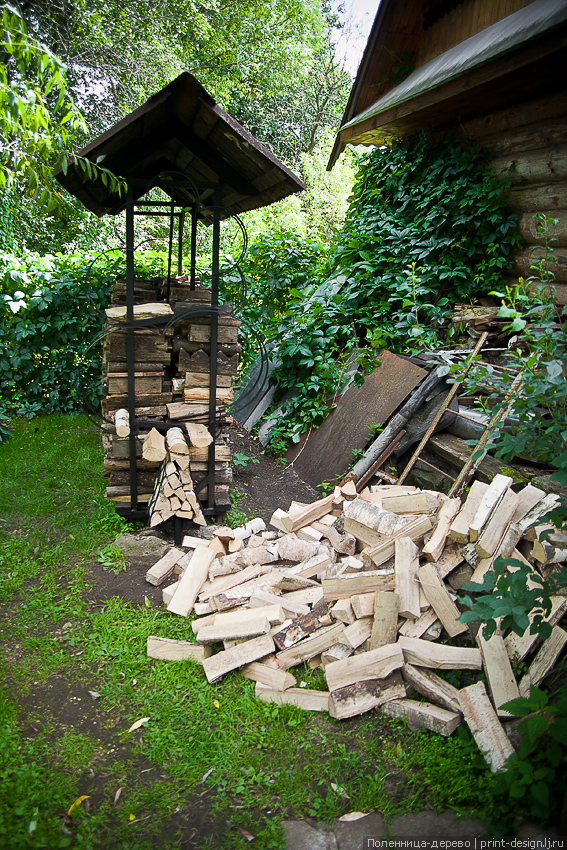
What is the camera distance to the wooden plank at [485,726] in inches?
87.2

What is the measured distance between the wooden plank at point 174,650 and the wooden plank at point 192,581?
1.06 ft

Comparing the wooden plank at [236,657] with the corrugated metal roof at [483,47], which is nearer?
the wooden plank at [236,657]

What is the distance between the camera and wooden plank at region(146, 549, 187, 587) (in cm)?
368

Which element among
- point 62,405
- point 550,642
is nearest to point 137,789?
point 550,642

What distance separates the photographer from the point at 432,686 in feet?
8.37

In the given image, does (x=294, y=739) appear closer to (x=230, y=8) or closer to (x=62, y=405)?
(x=62, y=405)

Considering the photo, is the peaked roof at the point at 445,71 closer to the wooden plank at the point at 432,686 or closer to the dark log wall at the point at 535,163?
the dark log wall at the point at 535,163

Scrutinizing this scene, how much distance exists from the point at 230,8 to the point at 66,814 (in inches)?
683

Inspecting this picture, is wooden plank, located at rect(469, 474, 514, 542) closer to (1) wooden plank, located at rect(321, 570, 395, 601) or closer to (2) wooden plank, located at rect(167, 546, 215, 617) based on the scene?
(1) wooden plank, located at rect(321, 570, 395, 601)

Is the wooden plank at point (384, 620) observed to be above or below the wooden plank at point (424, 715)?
above

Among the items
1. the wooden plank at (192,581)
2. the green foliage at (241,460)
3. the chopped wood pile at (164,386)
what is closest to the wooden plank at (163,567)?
the wooden plank at (192,581)

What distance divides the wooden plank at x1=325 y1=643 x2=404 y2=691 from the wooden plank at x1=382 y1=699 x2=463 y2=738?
0.15 m

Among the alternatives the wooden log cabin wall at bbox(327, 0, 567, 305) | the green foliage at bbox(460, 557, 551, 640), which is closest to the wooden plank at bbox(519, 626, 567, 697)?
the green foliage at bbox(460, 557, 551, 640)

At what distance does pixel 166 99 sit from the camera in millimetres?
3688
